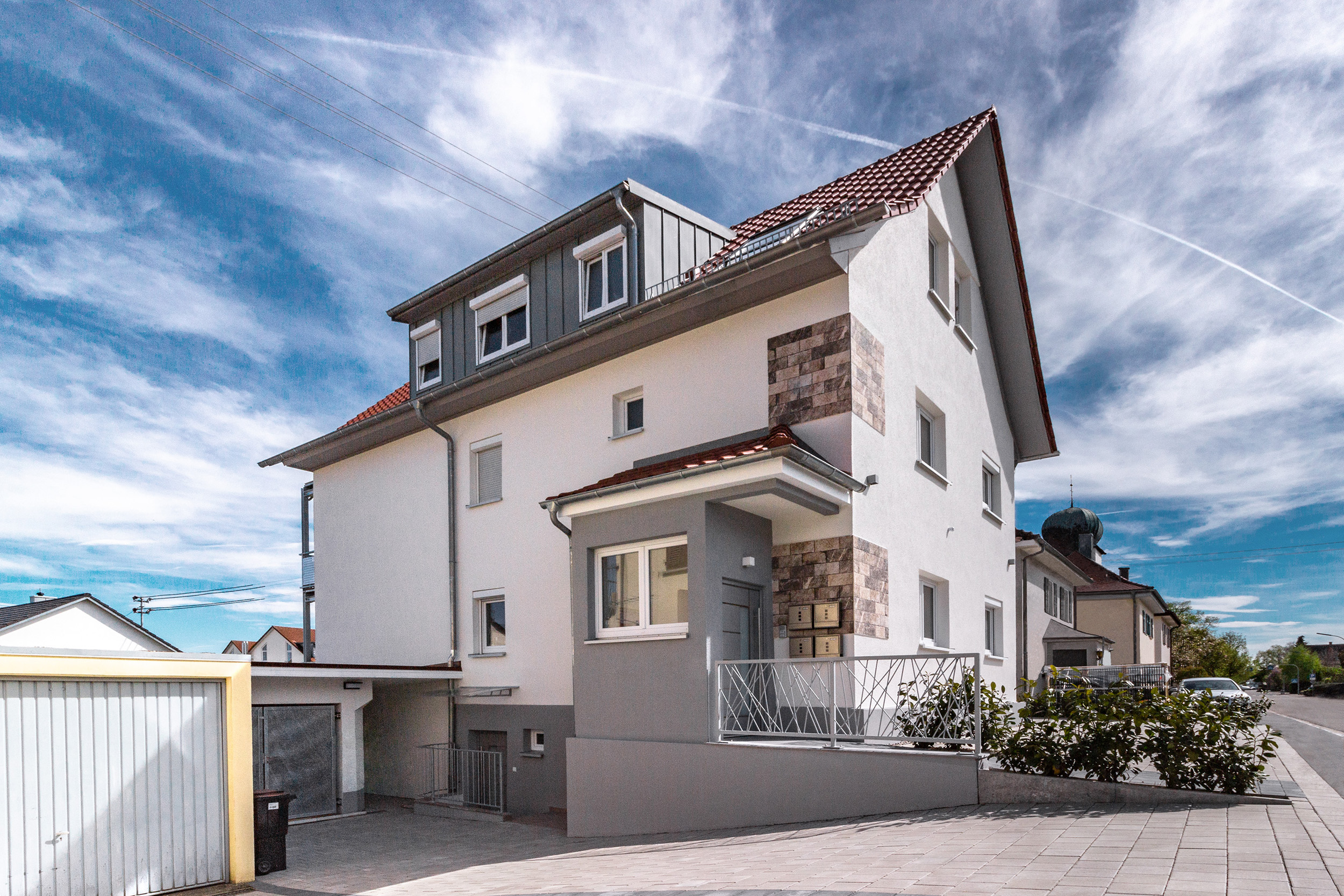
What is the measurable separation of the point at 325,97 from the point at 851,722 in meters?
10.2

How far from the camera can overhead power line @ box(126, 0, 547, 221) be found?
10.3m

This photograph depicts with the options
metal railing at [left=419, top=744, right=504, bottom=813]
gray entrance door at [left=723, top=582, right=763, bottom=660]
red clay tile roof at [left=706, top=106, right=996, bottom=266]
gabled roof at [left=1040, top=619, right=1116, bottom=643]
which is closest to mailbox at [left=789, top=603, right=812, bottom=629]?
A: gray entrance door at [left=723, top=582, right=763, bottom=660]

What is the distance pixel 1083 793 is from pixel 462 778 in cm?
1054

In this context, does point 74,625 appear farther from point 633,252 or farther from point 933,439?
point 933,439

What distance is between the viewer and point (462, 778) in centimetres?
1548

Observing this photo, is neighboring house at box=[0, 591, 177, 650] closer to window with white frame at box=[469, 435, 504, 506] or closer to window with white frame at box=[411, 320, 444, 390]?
window with white frame at box=[411, 320, 444, 390]

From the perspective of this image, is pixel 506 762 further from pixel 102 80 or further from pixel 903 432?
pixel 102 80

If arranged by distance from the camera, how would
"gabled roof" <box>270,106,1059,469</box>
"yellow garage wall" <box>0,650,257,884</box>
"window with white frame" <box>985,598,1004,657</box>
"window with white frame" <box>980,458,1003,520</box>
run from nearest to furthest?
"yellow garage wall" <box>0,650,257,884</box> → "gabled roof" <box>270,106,1059,469</box> → "window with white frame" <box>985,598,1004,657</box> → "window with white frame" <box>980,458,1003,520</box>

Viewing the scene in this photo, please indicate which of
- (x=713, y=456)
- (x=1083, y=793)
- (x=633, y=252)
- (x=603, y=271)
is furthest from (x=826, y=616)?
(x=603, y=271)

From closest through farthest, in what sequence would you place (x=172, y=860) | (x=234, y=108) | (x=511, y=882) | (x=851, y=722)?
(x=511, y=882), (x=172, y=860), (x=851, y=722), (x=234, y=108)

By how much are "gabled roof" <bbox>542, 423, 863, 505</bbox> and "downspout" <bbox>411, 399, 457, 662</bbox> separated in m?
5.13

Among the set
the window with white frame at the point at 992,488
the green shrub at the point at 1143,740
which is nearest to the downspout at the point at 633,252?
the window with white frame at the point at 992,488

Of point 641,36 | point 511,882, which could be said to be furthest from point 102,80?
point 511,882

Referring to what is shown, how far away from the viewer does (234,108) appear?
11984mm
